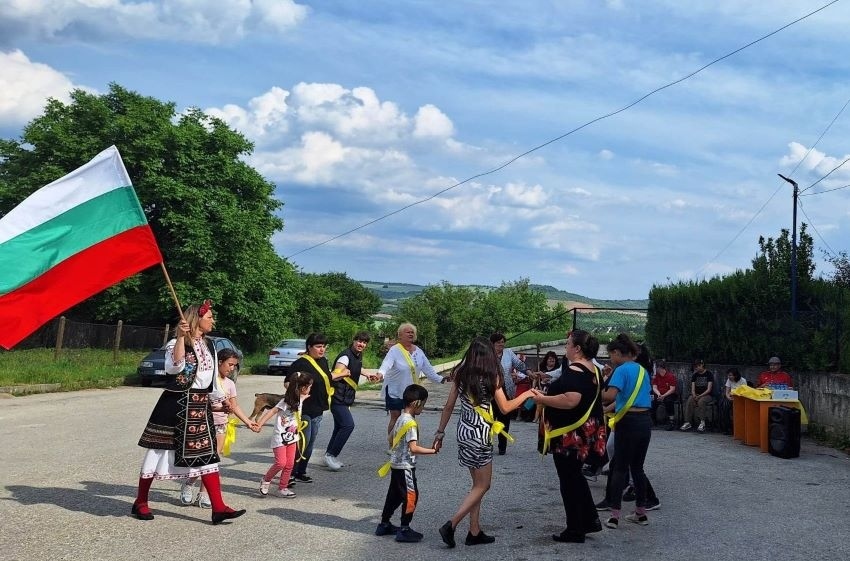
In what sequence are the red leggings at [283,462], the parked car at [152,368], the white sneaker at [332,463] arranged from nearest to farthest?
the red leggings at [283,462] < the white sneaker at [332,463] < the parked car at [152,368]

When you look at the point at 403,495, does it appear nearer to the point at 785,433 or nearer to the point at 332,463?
the point at 332,463

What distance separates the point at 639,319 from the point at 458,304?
37.0 metres

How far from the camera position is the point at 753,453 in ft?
41.3

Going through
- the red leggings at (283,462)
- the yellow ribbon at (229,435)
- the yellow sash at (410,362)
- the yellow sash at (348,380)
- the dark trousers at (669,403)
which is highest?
the yellow sash at (410,362)

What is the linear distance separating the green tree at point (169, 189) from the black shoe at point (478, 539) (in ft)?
100

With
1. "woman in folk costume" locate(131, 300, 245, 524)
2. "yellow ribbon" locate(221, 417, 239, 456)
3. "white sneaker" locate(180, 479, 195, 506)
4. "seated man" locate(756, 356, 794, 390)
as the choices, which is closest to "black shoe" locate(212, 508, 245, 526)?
"woman in folk costume" locate(131, 300, 245, 524)

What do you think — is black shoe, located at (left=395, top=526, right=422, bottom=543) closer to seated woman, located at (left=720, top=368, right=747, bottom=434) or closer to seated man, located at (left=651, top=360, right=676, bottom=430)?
seated woman, located at (left=720, top=368, right=747, bottom=434)

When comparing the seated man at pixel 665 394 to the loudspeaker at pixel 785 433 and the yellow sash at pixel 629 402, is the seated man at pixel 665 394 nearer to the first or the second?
the loudspeaker at pixel 785 433

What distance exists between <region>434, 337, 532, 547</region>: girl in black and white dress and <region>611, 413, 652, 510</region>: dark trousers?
54.2 inches

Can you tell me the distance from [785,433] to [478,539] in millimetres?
7243

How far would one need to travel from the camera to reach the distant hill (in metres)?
25.8

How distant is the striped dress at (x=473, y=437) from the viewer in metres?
6.64

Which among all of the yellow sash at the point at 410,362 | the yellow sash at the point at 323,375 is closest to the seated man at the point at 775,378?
the yellow sash at the point at 410,362

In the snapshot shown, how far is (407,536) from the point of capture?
6695 mm
